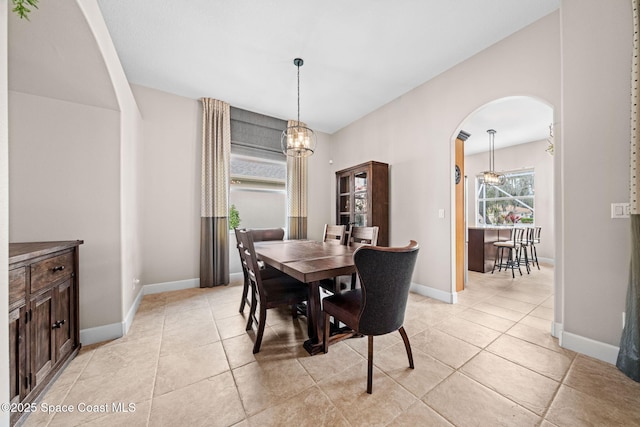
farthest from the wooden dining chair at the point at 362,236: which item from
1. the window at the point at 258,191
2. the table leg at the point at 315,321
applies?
the window at the point at 258,191

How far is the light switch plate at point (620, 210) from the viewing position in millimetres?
1614

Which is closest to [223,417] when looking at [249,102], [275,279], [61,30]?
[275,279]

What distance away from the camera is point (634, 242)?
1507mm

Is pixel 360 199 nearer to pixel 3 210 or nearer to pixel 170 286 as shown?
pixel 170 286

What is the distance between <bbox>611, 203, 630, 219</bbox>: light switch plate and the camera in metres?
1.61

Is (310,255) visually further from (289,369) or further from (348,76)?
(348,76)

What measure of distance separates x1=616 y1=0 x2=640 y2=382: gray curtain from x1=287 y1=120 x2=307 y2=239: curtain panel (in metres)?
3.72

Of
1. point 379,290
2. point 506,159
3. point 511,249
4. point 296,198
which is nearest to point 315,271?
point 379,290

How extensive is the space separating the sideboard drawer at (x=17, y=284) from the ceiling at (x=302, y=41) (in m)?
2.21

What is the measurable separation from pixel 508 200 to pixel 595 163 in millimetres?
5282

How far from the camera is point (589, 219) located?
5.80ft

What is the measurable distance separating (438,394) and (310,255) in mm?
1275

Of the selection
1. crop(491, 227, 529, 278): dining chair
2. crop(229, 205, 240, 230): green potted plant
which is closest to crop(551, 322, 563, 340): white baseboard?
crop(491, 227, 529, 278): dining chair

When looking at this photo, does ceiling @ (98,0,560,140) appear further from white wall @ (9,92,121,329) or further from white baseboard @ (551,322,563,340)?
white baseboard @ (551,322,563,340)
